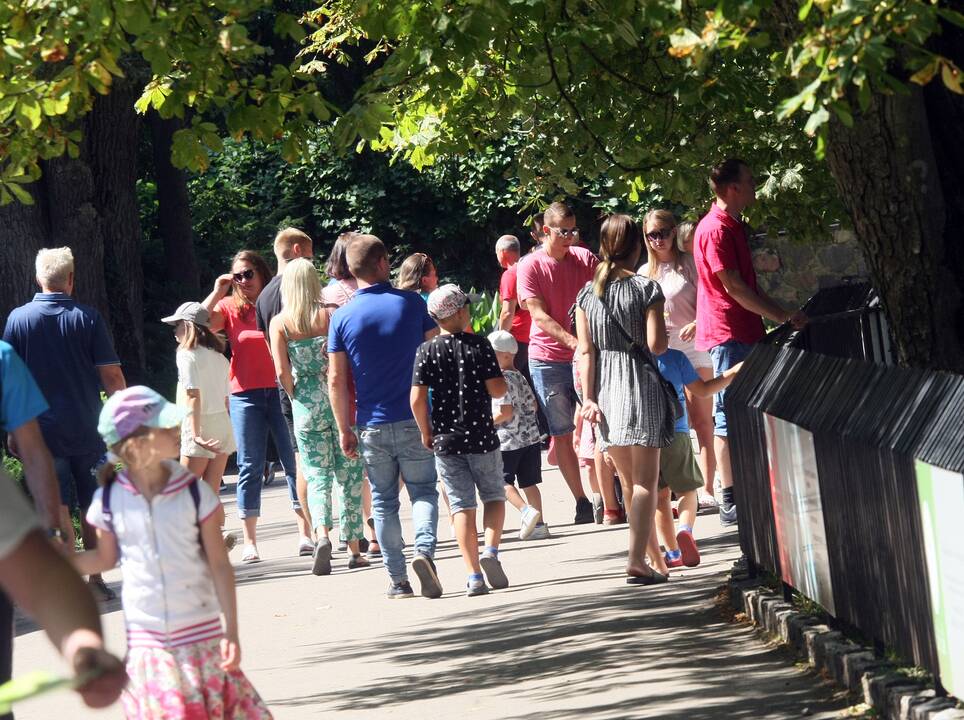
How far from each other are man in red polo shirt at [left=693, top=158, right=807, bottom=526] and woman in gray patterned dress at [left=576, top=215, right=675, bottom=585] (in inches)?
30.9

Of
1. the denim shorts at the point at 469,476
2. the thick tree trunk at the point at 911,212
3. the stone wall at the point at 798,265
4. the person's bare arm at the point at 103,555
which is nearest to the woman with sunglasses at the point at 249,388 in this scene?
the denim shorts at the point at 469,476

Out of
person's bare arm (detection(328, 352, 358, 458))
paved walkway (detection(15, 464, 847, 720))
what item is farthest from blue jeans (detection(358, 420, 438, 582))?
paved walkway (detection(15, 464, 847, 720))

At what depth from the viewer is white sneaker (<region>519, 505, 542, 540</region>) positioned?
11344mm

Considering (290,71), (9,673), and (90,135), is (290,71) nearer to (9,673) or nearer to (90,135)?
(9,673)

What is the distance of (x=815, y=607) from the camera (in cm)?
722

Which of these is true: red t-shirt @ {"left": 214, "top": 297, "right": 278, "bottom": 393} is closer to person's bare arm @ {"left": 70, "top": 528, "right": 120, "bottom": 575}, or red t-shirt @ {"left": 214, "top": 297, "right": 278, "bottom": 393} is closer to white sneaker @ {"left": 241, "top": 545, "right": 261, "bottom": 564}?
white sneaker @ {"left": 241, "top": 545, "right": 261, "bottom": 564}

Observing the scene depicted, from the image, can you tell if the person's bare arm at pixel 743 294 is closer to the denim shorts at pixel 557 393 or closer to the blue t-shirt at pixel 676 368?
the blue t-shirt at pixel 676 368

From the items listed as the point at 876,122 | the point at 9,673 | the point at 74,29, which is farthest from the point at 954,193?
the point at 9,673

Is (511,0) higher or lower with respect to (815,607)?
higher

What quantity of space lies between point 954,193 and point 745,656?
2125mm

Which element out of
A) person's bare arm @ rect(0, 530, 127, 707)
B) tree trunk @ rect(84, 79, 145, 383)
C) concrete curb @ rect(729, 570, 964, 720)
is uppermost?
tree trunk @ rect(84, 79, 145, 383)

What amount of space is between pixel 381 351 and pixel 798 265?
1487 centimetres

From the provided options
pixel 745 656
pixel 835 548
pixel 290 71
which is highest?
pixel 290 71

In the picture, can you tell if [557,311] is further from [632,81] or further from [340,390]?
[632,81]
